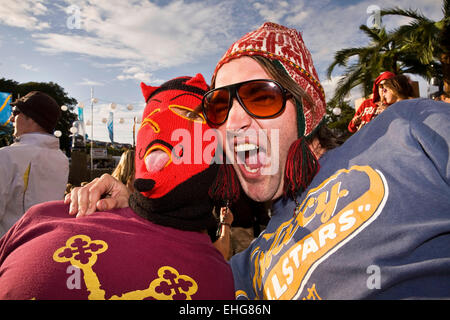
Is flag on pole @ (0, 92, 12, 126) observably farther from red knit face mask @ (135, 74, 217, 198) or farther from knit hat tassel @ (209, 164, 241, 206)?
knit hat tassel @ (209, 164, 241, 206)

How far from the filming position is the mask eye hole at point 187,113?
64.9 inches

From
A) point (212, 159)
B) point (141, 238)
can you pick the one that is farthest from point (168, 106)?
point (141, 238)

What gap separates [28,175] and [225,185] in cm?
266

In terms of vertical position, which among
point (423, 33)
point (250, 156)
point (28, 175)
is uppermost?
point (423, 33)

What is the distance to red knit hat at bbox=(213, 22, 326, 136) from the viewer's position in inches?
58.4

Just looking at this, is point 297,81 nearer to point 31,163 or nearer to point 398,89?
point 398,89

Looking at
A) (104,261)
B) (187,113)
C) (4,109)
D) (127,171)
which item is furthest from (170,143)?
(4,109)

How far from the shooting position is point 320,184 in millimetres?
1296

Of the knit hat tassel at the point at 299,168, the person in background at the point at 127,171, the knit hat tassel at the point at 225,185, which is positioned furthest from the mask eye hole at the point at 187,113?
the person in background at the point at 127,171

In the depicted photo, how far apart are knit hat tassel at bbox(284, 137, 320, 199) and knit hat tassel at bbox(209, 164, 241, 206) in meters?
0.38

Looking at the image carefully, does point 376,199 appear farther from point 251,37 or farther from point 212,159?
point 251,37

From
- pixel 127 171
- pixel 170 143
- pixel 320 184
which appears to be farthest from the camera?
pixel 127 171

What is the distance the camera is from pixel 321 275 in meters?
1.04

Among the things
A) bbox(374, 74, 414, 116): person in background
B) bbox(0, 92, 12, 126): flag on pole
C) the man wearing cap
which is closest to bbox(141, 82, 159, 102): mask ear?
the man wearing cap
